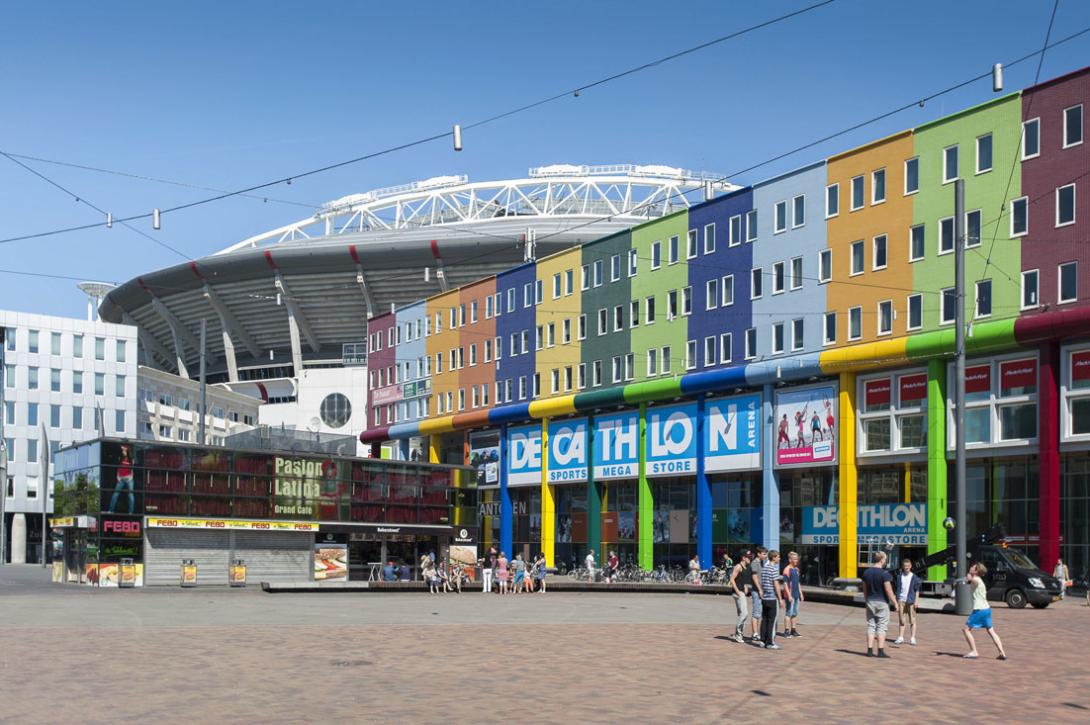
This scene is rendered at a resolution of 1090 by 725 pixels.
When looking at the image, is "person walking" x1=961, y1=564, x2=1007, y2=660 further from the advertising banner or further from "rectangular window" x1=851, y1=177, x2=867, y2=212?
"rectangular window" x1=851, y1=177, x2=867, y2=212

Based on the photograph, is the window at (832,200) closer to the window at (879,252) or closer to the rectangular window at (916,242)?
the window at (879,252)

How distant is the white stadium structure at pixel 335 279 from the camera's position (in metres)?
115

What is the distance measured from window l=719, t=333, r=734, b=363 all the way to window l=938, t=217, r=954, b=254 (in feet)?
45.1

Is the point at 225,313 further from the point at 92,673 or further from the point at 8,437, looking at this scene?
the point at 92,673

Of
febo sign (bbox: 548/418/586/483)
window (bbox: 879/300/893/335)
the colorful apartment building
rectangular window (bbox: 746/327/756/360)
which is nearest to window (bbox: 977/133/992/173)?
the colorful apartment building

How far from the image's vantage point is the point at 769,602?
26.2 metres

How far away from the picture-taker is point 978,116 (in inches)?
2186

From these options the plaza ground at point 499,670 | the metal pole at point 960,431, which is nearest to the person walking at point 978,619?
the plaza ground at point 499,670

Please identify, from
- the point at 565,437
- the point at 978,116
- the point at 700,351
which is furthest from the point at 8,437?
the point at 978,116

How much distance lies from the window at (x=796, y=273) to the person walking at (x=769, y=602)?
39.2 meters

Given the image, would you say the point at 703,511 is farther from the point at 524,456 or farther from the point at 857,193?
the point at 524,456

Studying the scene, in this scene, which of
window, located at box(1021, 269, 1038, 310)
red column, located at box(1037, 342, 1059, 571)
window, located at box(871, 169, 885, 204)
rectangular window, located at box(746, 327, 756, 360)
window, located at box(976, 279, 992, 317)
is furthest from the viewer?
rectangular window, located at box(746, 327, 756, 360)

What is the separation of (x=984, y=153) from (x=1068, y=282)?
6.74 m

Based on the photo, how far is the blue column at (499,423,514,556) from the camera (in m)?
84.8
